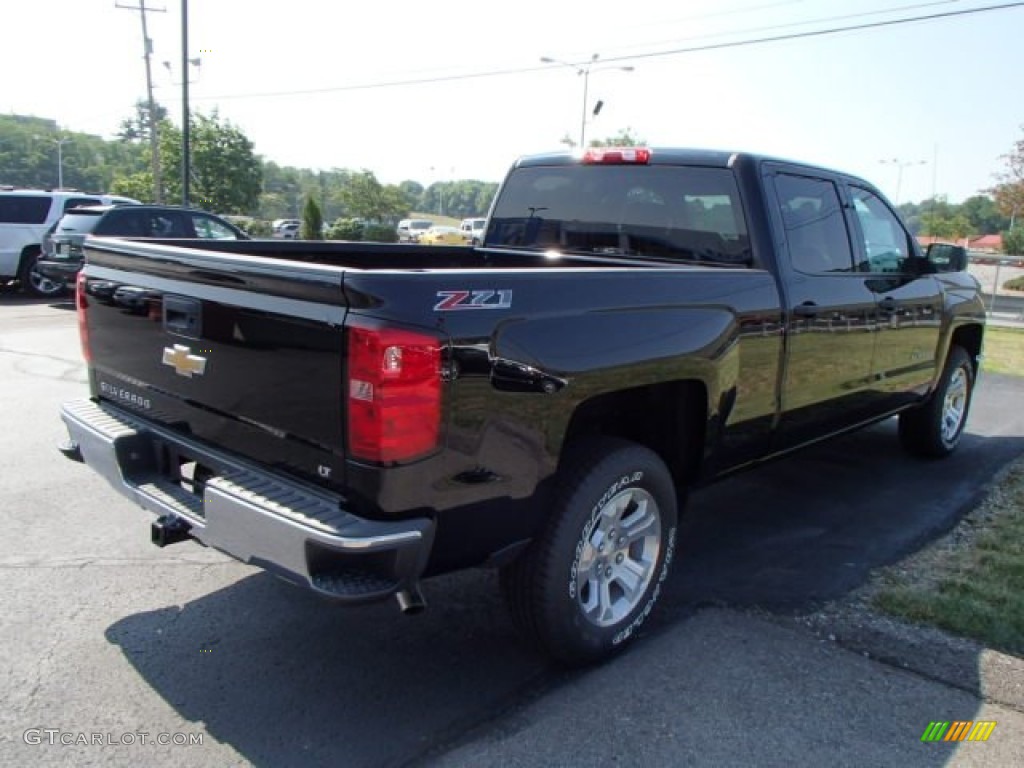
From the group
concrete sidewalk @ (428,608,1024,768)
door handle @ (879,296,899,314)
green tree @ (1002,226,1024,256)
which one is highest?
green tree @ (1002,226,1024,256)

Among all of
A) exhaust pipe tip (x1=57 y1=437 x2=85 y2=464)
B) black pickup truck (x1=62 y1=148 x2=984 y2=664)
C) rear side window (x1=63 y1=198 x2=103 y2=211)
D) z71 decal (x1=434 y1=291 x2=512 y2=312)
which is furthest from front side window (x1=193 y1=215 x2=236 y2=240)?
z71 decal (x1=434 y1=291 x2=512 y2=312)

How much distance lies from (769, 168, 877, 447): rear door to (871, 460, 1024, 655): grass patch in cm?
88

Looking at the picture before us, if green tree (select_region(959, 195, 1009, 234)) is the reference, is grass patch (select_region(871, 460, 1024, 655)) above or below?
below

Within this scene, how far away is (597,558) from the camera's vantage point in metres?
3.10

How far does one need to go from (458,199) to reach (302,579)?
6707 inches

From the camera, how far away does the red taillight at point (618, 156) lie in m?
4.42

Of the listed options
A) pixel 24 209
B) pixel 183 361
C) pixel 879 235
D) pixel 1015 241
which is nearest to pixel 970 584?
pixel 879 235

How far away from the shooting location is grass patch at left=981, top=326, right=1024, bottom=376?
36.6 ft

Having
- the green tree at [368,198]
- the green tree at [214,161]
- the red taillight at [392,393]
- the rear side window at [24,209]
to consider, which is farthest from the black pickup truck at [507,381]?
the green tree at [368,198]

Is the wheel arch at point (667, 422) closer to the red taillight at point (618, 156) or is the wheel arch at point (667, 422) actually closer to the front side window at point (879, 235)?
the red taillight at point (618, 156)

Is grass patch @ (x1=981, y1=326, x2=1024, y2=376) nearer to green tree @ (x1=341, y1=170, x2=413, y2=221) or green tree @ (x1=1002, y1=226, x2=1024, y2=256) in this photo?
green tree @ (x1=1002, y1=226, x2=1024, y2=256)

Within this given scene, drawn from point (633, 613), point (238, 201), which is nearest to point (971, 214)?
point (238, 201)

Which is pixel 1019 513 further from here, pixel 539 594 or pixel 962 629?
pixel 539 594

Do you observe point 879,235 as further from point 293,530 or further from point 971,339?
point 293,530
